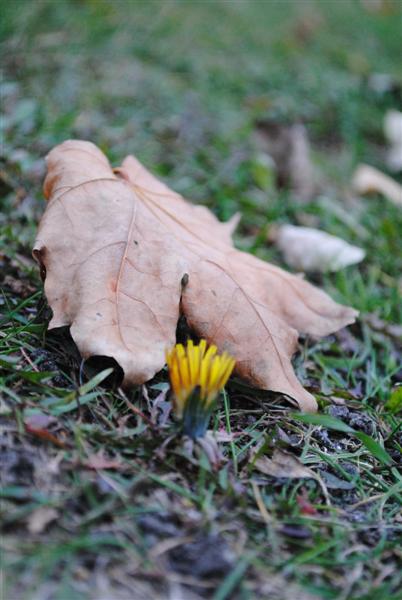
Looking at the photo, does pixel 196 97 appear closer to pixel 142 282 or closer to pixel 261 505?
pixel 142 282

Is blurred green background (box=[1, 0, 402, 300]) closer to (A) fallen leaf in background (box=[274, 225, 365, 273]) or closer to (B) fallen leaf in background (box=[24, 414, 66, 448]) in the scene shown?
(A) fallen leaf in background (box=[274, 225, 365, 273])

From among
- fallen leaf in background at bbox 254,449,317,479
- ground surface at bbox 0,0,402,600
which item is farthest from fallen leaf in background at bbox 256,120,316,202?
fallen leaf in background at bbox 254,449,317,479

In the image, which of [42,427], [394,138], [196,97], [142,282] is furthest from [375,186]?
[42,427]

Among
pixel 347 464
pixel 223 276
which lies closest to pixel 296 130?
pixel 223 276

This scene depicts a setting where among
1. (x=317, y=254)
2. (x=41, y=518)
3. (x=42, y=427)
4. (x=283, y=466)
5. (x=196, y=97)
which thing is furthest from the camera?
(x=196, y=97)

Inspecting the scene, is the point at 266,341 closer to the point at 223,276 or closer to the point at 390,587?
the point at 223,276

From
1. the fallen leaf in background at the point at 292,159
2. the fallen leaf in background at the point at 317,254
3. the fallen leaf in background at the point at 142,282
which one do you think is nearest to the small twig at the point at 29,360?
the fallen leaf in background at the point at 142,282
